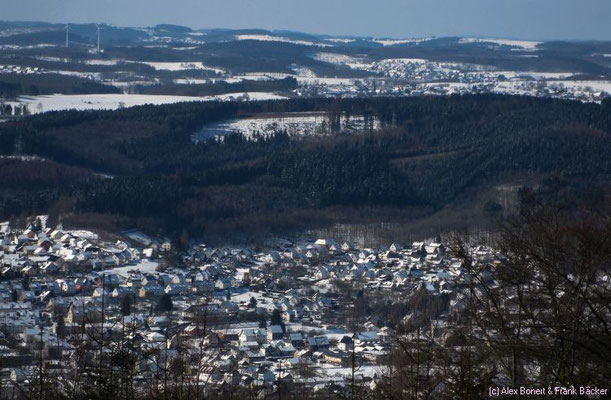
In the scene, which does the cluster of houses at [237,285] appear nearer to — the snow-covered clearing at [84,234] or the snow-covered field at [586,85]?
Result: the snow-covered clearing at [84,234]

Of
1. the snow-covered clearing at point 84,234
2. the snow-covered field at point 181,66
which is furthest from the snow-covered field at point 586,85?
the snow-covered clearing at point 84,234

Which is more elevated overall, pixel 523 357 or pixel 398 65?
pixel 523 357

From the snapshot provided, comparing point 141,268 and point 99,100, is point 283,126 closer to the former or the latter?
point 99,100

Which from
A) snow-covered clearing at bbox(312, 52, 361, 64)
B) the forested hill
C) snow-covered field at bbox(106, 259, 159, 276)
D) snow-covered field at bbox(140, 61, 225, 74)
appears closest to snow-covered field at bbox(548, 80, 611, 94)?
the forested hill

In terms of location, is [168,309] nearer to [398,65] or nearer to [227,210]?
[227,210]

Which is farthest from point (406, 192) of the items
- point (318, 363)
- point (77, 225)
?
point (318, 363)

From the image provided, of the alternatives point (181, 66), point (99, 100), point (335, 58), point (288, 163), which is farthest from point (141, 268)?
point (335, 58)
